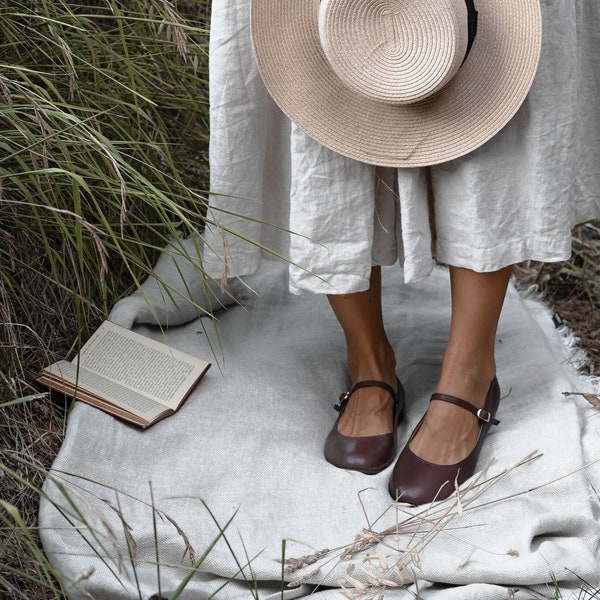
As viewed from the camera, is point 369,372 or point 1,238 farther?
point 369,372

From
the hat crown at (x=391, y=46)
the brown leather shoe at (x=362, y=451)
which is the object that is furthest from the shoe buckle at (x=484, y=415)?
the hat crown at (x=391, y=46)

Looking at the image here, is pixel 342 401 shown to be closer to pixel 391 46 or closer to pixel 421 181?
pixel 421 181

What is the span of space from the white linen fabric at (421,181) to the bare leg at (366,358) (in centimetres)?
8

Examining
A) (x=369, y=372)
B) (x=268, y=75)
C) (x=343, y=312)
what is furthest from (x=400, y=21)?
(x=369, y=372)

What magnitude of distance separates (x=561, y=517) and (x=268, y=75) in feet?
2.44

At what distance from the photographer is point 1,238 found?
1.54 meters

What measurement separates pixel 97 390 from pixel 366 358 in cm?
45

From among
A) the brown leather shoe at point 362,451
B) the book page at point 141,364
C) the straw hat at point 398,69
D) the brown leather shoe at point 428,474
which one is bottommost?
the brown leather shoe at point 362,451

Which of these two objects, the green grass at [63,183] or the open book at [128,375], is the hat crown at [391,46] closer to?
the green grass at [63,183]

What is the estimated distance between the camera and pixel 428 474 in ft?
4.85

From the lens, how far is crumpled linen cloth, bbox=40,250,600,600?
1.24 meters

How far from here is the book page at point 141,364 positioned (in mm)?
1604

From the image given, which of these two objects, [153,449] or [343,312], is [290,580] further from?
[343,312]

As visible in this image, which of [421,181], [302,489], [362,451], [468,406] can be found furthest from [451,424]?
[421,181]
